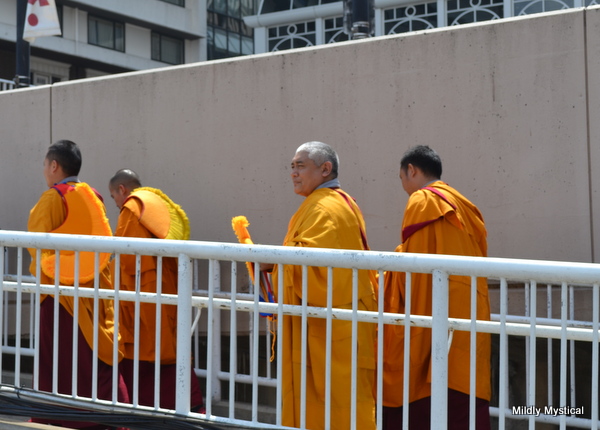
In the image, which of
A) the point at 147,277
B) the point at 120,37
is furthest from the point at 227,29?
the point at 147,277

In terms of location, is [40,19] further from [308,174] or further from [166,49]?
[166,49]

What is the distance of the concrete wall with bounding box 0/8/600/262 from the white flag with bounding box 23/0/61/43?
7.73 feet

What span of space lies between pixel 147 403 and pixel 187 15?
109 ft

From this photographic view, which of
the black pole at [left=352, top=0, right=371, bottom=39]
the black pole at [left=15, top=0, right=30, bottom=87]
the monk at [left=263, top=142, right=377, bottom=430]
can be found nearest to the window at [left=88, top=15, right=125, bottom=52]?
the black pole at [left=15, top=0, right=30, bottom=87]

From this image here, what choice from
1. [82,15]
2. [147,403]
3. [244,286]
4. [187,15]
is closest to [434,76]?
[244,286]

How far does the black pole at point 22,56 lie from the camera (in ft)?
33.8

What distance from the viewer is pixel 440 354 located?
3043mm

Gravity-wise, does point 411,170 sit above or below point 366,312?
above

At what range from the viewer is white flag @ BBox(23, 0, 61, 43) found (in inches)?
379

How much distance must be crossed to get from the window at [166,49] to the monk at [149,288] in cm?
3108

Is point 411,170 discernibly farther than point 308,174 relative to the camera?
Yes

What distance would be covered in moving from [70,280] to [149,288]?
2.40ft

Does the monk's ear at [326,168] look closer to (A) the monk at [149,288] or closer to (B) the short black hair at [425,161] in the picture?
(B) the short black hair at [425,161]

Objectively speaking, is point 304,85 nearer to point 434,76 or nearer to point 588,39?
point 434,76
